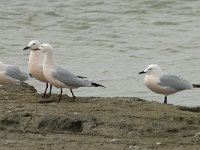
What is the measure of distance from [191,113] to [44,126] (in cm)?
182

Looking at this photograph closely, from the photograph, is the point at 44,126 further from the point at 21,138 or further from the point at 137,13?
the point at 137,13

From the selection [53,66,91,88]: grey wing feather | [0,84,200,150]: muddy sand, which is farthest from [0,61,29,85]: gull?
[0,84,200,150]: muddy sand

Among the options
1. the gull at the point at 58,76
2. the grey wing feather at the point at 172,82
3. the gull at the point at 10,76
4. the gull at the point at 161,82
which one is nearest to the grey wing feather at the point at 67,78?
the gull at the point at 58,76

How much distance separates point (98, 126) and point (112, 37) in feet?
35.5

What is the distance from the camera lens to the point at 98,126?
7.36 m

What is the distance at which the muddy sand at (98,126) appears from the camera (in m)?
6.72

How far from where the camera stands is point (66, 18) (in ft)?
68.4

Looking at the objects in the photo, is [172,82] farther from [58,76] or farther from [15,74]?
[15,74]

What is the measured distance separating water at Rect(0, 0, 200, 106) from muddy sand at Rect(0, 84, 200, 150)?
2.92 m

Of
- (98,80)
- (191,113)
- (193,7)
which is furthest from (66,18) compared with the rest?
(191,113)

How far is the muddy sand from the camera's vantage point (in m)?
6.72

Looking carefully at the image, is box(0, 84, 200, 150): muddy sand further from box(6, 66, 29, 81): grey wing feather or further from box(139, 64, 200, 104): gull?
box(6, 66, 29, 81): grey wing feather

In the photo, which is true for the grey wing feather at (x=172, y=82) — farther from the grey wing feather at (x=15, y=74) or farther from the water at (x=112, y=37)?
the grey wing feather at (x=15, y=74)

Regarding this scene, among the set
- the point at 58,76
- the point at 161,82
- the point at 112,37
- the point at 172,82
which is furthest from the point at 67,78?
the point at 112,37
